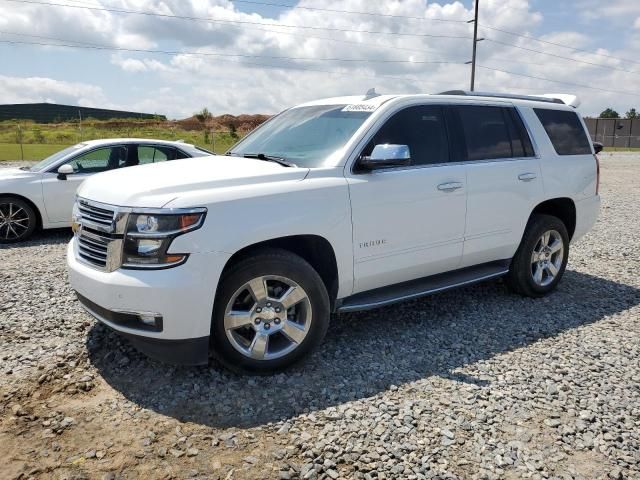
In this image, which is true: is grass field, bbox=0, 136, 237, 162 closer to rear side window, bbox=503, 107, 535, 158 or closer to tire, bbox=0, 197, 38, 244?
tire, bbox=0, 197, 38, 244

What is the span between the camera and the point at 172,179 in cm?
359

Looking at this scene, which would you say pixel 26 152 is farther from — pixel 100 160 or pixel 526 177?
pixel 526 177

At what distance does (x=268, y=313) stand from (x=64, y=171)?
5939 mm

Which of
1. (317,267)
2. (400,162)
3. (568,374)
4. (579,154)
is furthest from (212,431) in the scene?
(579,154)

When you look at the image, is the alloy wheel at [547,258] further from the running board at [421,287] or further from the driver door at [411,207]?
the driver door at [411,207]

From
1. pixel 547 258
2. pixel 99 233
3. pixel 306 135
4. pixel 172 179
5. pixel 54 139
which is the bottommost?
pixel 547 258

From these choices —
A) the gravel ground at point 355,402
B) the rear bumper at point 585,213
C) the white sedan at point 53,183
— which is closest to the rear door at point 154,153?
the white sedan at point 53,183

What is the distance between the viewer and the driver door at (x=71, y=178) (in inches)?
326

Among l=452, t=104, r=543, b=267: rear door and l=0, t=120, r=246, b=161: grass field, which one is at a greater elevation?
l=0, t=120, r=246, b=161: grass field

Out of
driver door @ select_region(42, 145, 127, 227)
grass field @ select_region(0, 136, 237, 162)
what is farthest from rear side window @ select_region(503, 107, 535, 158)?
grass field @ select_region(0, 136, 237, 162)

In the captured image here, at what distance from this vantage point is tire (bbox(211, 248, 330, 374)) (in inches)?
138

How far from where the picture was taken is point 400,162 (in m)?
3.90

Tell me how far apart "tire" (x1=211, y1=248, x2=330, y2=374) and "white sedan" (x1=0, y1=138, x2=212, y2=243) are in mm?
5858

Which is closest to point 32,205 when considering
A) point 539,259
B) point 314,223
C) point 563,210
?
point 314,223
